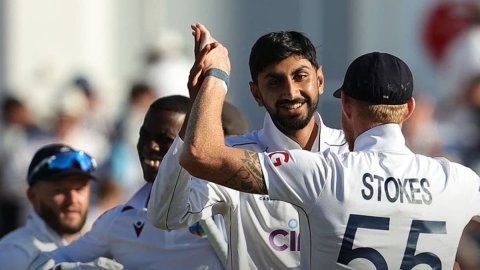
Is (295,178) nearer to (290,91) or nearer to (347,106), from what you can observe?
(347,106)

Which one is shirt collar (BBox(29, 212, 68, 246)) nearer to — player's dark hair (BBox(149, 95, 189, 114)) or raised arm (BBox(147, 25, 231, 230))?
player's dark hair (BBox(149, 95, 189, 114))

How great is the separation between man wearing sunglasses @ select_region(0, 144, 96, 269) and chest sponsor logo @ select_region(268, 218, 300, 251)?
171cm

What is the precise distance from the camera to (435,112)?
→ 13.2 metres

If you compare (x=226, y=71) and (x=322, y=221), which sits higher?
(x=226, y=71)

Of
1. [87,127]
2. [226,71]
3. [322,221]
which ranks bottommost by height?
[87,127]

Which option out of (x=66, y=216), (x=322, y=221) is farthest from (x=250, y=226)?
(x=66, y=216)

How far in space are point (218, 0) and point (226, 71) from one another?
1110cm

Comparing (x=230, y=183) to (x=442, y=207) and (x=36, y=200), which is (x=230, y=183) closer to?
(x=442, y=207)

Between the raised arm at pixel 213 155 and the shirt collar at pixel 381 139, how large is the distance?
418 millimetres

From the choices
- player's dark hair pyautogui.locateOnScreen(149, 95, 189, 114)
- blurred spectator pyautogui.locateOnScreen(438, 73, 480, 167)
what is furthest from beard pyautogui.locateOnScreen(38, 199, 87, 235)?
blurred spectator pyautogui.locateOnScreen(438, 73, 480, 167)

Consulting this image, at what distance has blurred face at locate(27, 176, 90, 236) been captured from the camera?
7.14 m

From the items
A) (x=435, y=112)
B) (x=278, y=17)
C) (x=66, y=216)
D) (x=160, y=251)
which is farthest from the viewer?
(x=278, y=17)

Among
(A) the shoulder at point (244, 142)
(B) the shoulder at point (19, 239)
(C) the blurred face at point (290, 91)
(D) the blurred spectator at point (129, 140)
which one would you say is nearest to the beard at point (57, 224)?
(B) the shoulder at point (19, 239)

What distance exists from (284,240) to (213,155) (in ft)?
2.59
